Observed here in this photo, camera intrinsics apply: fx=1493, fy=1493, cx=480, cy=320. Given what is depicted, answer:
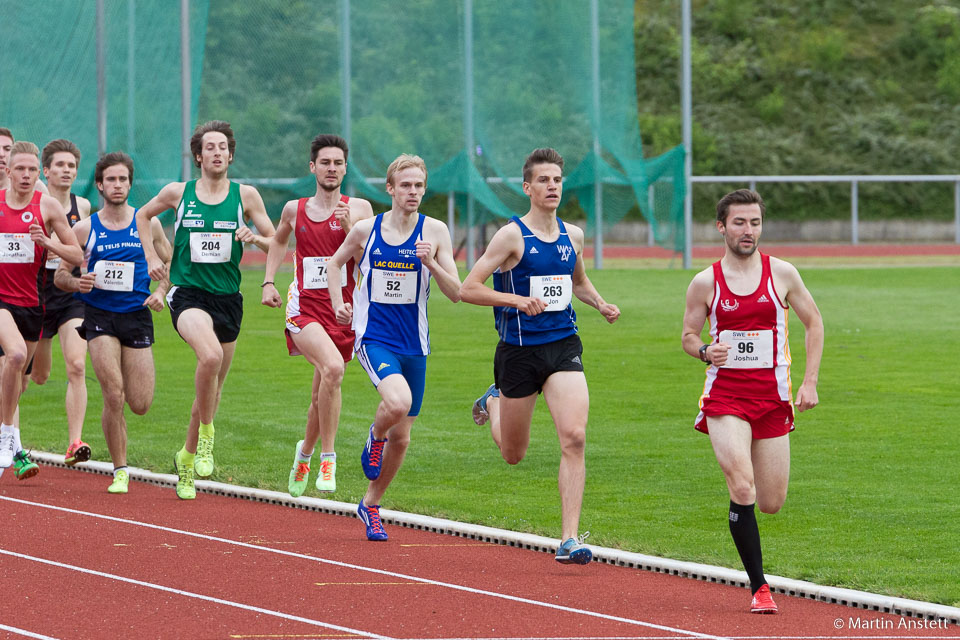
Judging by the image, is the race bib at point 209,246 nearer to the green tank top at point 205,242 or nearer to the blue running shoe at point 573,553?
the green tank top at point 205,242

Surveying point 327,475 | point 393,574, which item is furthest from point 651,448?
point 393,574

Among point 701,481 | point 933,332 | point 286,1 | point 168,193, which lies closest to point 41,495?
point 168,193

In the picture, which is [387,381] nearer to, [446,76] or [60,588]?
[60,588]

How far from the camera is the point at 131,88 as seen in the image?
2877cm

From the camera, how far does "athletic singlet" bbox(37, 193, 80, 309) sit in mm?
10516

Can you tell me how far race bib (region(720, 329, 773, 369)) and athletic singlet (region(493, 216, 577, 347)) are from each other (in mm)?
1112

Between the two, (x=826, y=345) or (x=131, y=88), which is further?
(x=131, y=88)

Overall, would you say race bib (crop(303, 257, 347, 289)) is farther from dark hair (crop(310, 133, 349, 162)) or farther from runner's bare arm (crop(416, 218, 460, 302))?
runner's bare arm (crop(416, 218, 460, 302))

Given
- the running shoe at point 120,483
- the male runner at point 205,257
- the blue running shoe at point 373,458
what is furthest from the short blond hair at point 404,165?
the running shoe at point 120,483

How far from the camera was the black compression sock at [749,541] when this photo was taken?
20.7 ft

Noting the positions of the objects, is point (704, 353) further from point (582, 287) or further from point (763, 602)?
point (582, 287)

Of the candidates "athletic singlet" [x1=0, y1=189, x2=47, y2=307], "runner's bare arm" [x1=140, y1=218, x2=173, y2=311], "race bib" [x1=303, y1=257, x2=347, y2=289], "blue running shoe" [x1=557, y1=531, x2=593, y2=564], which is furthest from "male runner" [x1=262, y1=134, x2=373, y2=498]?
"blue running shoe" [x1=557, y1=531, x2=593, y2=564]

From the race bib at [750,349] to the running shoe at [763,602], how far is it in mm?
962

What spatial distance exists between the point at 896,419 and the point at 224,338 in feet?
19.1
